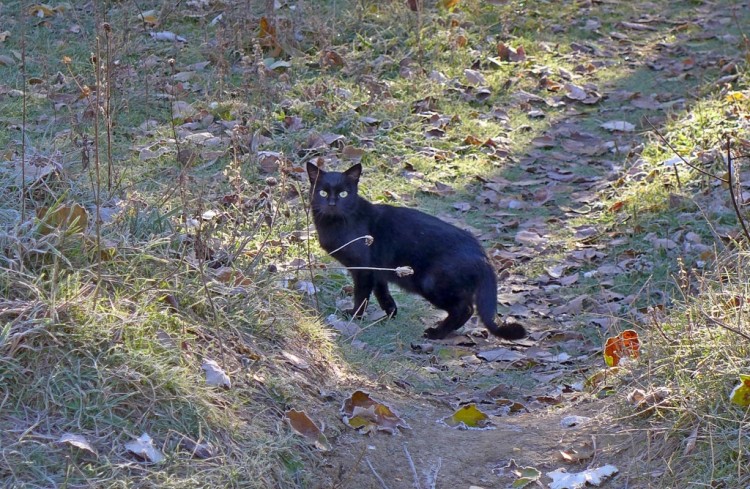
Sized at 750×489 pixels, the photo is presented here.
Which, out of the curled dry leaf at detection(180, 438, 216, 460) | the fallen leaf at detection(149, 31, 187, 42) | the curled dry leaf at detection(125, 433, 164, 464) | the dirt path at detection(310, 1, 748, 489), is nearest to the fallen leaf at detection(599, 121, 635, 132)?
the dirt path at detection(310, 1, 748, 489)

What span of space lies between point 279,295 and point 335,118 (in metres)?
3.58

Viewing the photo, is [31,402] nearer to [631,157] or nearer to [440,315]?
[440,315]

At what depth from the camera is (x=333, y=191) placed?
18.4ft

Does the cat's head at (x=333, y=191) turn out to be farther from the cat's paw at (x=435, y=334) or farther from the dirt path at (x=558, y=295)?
the dirt path at (x=558, y=295)

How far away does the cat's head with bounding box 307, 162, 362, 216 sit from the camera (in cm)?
557

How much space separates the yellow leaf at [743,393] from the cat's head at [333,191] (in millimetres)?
2921

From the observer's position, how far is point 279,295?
4.23 meters

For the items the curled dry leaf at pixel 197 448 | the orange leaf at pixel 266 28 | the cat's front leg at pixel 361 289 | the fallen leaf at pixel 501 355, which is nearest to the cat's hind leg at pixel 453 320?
the fallen leaf at pixel 501 355

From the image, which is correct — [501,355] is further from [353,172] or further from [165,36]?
[165,36]

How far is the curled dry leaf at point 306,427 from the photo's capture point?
335 centimetres

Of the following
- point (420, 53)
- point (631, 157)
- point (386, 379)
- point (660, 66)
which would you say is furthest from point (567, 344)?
point (660, 66)

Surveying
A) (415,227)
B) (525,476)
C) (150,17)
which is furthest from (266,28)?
(525,476)

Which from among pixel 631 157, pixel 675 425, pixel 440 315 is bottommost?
pixel 440 315

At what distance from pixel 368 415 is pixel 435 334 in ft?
6.35
